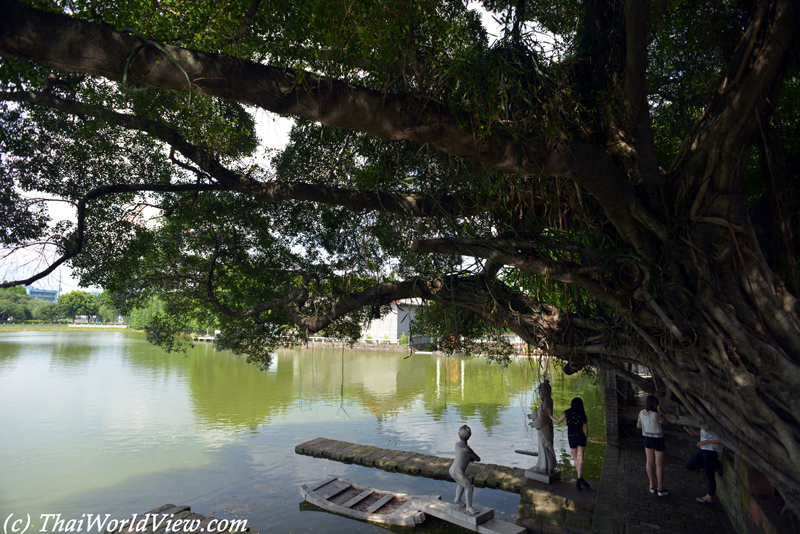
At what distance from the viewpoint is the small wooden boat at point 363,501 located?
678cm

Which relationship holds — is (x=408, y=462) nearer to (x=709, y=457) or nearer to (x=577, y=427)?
(x=577, y=427)

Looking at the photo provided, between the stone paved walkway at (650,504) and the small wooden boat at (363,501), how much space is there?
241 centimetres

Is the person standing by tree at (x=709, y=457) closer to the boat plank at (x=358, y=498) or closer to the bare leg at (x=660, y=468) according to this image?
the bare leg at (x=660, y=468)

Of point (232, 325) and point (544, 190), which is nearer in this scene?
point (544, 190)

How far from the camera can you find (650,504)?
6.32m

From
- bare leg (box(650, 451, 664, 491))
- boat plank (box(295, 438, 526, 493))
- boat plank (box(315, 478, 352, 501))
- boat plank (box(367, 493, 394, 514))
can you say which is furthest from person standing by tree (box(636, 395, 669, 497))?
boat plank (box(315, 478, 352, 501))

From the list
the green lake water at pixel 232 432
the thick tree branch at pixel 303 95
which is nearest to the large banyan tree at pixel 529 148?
the thick tree branch at pixel 303 95

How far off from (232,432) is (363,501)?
7025mm

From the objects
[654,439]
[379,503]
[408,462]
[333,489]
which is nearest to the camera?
[654,439]

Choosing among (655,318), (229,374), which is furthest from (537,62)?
(229,374)

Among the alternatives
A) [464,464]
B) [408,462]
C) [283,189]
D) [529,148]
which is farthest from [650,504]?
[283,189]

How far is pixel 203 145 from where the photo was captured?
675cm

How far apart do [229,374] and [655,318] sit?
23.4 m

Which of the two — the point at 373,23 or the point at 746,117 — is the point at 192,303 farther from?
the point at 746,117
